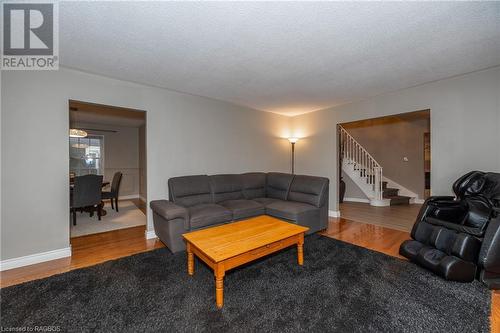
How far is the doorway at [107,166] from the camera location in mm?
4062

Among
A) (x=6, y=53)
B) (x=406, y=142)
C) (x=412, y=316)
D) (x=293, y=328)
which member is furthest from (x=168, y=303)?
(x=406, y=142)

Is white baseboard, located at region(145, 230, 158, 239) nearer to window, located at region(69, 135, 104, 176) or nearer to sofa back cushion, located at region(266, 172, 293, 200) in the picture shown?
sofa back cushion, located at region(266, 172, 293, 200)

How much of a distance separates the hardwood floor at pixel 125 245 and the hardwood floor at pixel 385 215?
0.34 meters

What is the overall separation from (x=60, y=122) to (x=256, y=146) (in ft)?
11.4

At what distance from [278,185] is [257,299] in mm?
2694

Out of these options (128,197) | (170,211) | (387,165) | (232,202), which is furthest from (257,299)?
(387,165)

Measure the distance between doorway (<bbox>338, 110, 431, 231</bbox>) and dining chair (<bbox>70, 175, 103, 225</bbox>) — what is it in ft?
18.6

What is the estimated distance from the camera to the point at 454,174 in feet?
10.3

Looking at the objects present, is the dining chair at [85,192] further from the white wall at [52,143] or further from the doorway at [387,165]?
the doorway at [387,165]

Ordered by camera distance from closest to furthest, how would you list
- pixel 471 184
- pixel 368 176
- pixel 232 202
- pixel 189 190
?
1. pixel 471 184
2. pixel 189 190
3. pixel 232 202
4. pixel 368 176

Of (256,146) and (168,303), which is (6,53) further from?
(256,146)

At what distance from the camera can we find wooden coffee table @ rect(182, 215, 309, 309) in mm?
1798

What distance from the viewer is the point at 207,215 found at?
9.88 feet

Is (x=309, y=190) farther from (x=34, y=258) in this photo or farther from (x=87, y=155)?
(x=87, y=155)
